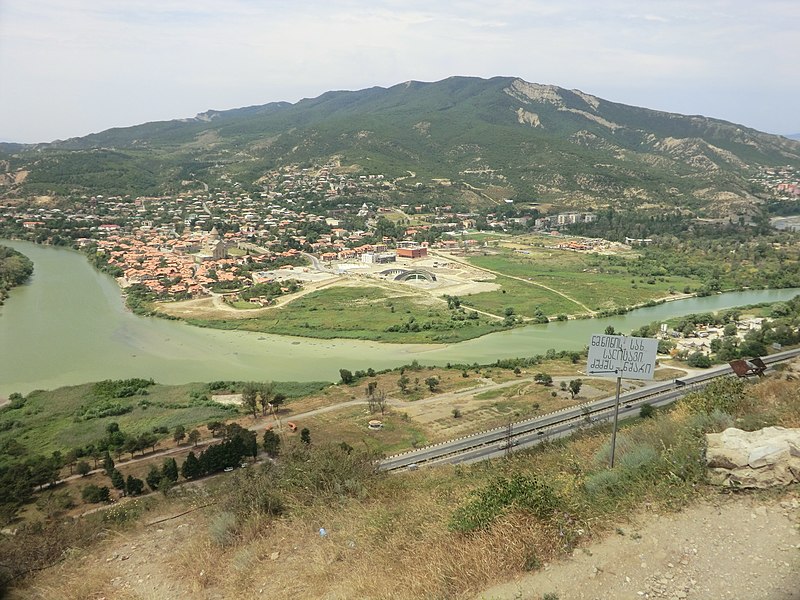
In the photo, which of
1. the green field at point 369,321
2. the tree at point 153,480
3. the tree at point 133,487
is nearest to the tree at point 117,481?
the tree at point 133,487

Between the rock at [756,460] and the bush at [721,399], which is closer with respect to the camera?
the rock at [756,460]

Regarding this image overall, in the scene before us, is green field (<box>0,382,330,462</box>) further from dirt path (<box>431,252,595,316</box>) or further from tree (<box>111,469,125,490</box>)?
dirt path (<box>431,252,595,316</box>)

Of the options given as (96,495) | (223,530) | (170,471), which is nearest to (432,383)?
(170,471)

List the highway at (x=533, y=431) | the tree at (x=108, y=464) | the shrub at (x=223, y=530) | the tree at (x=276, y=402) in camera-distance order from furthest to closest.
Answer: the tree at (x=276, y=402)
the highway at (x=533, y=431)
the tree at (x=108, y=464)
the shrub at (x=223, y=530)

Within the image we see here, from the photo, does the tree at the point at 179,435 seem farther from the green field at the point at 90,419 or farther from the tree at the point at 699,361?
the tree at the point at 699,361

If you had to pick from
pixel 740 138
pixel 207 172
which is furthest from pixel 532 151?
pixel 740 138

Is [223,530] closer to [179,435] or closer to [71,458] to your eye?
[179,435]

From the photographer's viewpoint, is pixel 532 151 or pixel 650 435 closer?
pixel 650 435

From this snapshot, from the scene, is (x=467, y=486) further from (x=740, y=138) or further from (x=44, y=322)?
(x=740, y=138)
